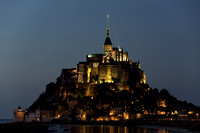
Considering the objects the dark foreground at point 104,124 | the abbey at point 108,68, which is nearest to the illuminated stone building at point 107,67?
the abbey at point 108,68

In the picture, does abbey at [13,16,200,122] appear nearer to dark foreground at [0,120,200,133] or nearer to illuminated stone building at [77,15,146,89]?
illuminated stone building at [77,15,146,89]

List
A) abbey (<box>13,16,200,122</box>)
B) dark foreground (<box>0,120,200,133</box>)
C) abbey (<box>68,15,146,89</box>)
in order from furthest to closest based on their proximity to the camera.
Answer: abbey (<box>68,15,146,89</box>) → abbey (<box>13,16,200,122</box>) → dark foreground (<box>0,120,200,133</box>)

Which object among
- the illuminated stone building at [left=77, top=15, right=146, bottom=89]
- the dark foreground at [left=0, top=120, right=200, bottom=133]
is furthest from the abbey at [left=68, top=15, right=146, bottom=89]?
the dark foreground at [left=0, top=120, right=200, bottom=133]

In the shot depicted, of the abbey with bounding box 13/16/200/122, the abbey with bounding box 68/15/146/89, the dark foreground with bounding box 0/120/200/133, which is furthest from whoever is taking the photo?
the abbey with bounding box 68/15/146/89

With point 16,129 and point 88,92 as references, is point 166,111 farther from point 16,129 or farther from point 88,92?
point 16,129

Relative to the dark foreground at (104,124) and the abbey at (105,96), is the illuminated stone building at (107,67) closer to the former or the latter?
the abbey at (105,96)

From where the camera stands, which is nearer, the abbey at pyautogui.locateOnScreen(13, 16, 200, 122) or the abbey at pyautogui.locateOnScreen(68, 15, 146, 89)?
the abbey at pyautogui.locateOnScreen(13, 16, 200, 122)

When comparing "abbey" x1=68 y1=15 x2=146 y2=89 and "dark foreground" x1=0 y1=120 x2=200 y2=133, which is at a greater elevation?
"abbey" x1=68 y1=15 x2=146 y2=89

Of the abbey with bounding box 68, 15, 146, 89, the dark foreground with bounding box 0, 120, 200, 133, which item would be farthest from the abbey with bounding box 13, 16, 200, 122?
the dark foreground with bounding box 0, 120, 200, 133

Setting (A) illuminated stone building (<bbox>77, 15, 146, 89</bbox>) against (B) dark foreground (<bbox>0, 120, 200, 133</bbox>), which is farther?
(A) illuminated stone building (<bbox>77, 15, 146, 89</bbox>)

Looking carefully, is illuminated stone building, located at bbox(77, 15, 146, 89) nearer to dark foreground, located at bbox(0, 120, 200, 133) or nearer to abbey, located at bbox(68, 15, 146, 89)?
abbey, located at bbox(68, 15, 146, 89)

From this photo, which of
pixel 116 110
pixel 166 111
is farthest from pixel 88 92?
pixel 166 111

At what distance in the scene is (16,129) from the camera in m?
90.2

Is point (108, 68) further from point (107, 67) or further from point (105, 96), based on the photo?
point (105, 96)
